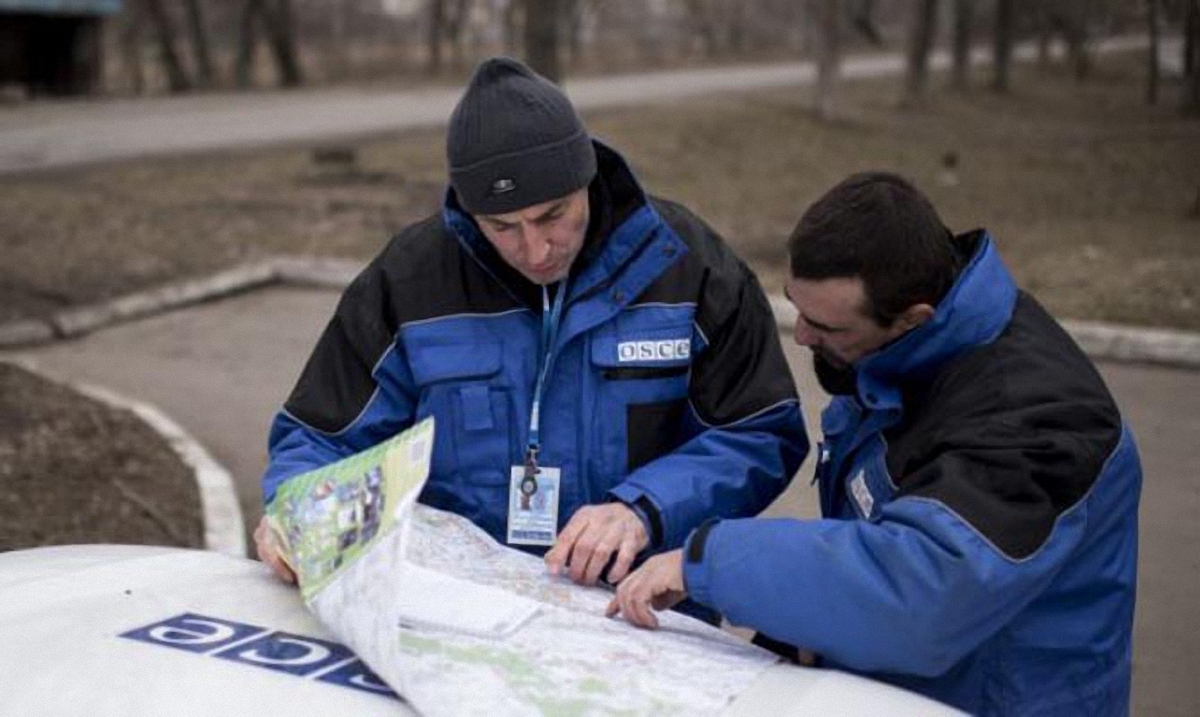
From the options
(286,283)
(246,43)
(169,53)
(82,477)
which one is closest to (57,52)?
(169,53)

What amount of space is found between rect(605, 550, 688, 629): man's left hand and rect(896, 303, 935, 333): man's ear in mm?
466

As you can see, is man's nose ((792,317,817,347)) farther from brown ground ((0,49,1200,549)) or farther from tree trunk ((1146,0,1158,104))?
tree trunk ((1146,0,1158,104))

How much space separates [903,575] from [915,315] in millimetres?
426

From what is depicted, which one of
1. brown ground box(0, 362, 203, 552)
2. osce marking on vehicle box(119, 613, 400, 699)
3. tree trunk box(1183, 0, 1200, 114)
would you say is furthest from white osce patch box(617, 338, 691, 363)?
tree trunk box(1183, 0, 1200, 114)

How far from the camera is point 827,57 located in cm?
2302

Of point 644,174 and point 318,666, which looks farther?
point 644,174

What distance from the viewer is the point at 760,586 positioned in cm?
207

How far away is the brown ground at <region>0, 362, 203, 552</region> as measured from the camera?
17.0 ft

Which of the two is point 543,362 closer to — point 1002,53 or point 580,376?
point 580,376

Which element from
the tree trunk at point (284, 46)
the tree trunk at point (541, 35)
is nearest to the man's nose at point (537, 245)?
the tree trunk at point (541, 35)

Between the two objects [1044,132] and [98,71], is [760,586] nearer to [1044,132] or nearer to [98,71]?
[1044,132]

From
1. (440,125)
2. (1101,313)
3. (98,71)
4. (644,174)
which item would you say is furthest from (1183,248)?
(98,71)

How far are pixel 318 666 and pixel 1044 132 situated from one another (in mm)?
24224

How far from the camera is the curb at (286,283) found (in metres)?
7.64
